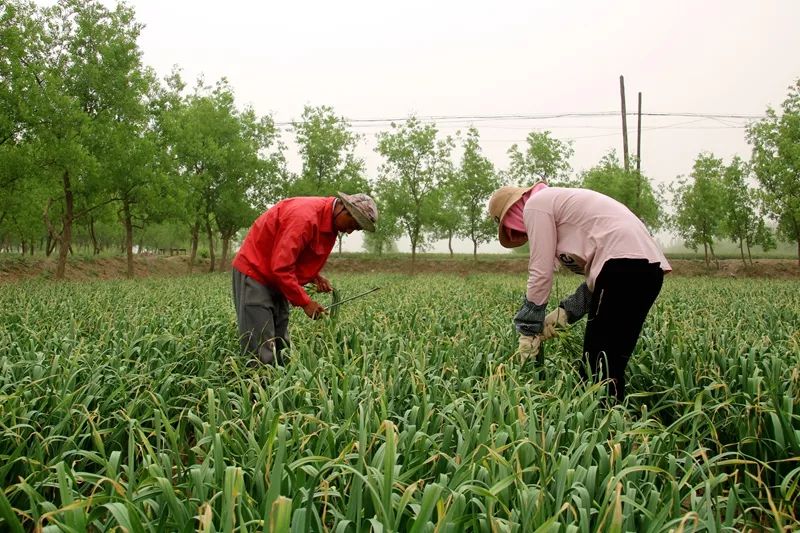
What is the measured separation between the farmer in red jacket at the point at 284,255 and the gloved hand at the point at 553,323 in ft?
5.07

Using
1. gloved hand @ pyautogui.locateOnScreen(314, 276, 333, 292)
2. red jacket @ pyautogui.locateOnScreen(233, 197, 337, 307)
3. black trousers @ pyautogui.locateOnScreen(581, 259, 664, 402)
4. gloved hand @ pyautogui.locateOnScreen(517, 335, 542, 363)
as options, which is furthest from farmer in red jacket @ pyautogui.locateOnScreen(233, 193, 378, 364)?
black trousers @ pyautogui.locateOnScreen(581, 259, 664, 402)

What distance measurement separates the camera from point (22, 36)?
13.6 meters

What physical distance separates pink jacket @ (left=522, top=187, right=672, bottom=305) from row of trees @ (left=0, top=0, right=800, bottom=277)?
1445cm

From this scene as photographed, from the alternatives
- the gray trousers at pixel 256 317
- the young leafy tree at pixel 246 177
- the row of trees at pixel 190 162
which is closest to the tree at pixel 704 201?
the row of trees at pixel 190 162

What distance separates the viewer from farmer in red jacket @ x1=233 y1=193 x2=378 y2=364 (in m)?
4.07

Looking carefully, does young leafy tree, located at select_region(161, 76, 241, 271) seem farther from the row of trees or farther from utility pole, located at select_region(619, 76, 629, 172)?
utility pole, located at select_region(619, 76, 629, 172)

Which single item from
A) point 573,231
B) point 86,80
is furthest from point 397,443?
point 86,80

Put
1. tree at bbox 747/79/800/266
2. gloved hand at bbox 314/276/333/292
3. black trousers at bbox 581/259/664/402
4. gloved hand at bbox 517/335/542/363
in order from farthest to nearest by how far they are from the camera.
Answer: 1. tree at bbox 747/79/800/266
2. gloved hand at bbox 314/276/333/292
3. gloved hand at bbox 517/335/542/363
4. black trousers at bbox 581/259/664/402

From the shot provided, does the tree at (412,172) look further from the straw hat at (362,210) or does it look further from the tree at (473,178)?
the straw hat at (362,210)

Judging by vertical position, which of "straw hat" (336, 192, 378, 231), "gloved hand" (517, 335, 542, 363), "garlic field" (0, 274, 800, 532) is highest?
"straw hat" (336, 192, 378, 231)

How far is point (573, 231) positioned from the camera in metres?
3.48


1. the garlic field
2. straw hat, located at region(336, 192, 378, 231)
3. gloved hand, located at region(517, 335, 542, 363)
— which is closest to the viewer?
the garlic field

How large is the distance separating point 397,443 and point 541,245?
1824 mm

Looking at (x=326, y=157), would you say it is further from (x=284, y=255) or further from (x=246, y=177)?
(x=284, y=255)
